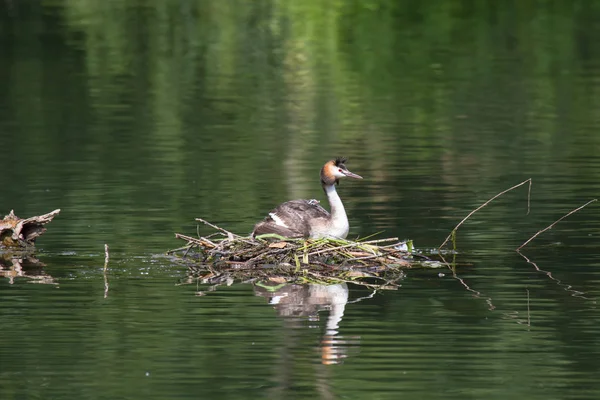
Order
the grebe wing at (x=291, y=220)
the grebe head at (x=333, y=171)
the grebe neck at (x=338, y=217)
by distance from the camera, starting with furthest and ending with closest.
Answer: the grebe head at (x=333, y=171)
the grebe wing at (x=291, y=220)
the grebe neck at (x=338, y=217)

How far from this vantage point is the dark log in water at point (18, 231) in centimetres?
1719

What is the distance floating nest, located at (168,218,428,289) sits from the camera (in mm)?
15766

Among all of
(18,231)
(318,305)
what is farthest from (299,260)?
(18,231)

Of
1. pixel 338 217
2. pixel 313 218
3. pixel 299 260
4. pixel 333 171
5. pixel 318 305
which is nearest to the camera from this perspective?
pixel 318 305

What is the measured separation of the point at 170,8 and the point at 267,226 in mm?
41505

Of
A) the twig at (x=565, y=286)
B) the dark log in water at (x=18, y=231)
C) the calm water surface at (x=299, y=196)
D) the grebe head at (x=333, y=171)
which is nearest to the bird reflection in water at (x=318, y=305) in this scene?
the calm water surface at (x=299, y=196)

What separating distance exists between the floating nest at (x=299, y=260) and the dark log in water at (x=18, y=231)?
177 cm

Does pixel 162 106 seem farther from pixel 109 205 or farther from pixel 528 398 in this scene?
pixel 528 398

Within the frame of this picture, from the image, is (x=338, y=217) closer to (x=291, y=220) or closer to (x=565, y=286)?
(x=291, y=220)

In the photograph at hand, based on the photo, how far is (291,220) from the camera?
16766 mm

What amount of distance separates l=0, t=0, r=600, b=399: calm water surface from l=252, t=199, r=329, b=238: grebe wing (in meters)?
1.08

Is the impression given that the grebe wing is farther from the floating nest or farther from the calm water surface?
the calm water surface

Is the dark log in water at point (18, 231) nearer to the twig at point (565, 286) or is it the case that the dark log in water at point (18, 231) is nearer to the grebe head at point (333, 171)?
the grebe head at point (333, 171)

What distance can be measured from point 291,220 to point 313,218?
215 millimetres
